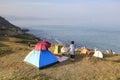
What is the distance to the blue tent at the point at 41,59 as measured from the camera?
2334 cm

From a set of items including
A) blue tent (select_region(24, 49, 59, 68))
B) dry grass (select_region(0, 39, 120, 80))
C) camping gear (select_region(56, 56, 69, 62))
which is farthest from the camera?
camping gear (select_region(56, 56, 69, 62))

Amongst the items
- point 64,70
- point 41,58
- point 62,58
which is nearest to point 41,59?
point 41,58

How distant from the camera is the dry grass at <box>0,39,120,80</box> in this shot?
21562 millimetres

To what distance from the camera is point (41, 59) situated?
77.4 feet

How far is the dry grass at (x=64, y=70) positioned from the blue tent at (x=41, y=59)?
397 mm

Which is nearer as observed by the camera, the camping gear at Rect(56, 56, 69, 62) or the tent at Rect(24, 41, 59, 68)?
the tent at Rect(24, 41, 59, 68)

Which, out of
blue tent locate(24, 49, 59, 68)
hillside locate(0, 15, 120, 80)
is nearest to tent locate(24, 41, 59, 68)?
blue tent locate(24, 49, 59, 68)

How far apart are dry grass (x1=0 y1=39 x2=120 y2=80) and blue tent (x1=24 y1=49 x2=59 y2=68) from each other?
1.30 ft

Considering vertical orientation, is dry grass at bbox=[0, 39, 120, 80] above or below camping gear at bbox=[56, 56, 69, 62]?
below

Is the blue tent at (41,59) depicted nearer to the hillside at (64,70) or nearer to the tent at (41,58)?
the tent at (41,58)

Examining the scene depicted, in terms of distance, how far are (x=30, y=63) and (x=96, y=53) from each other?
849 centimetres

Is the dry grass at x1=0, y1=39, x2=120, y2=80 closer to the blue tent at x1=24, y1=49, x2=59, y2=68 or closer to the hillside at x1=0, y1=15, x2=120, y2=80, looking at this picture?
the hillside at x1=0, y1=15, x2=120, y2=80

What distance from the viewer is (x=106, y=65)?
24359 millimetres

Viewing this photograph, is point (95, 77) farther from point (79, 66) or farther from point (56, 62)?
point (56, 62)
